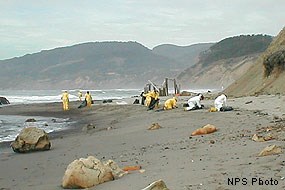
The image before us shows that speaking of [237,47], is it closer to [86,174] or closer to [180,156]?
[180,156]

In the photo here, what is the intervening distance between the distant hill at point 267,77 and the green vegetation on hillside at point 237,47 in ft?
250

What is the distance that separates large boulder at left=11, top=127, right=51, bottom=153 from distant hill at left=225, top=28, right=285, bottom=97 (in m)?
12.6

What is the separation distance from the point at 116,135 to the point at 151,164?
6927mm

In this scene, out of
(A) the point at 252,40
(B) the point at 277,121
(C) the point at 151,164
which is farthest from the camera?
(A) the point at 252,40

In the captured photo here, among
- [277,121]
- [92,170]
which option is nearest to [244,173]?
[92,170]

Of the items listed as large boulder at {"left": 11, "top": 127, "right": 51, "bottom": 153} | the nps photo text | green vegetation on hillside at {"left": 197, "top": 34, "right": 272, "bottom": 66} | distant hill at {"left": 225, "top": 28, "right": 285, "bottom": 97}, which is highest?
green vegetation on hillside at {"left": 197, "top": 34, "right": 272, "bottom": 66}

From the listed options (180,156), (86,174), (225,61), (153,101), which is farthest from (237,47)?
(86,174)

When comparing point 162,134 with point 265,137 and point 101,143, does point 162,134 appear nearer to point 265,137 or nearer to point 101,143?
point 101,143

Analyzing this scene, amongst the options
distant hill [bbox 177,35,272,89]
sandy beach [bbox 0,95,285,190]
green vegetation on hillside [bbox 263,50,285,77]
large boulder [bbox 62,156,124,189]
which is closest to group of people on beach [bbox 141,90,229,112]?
sandy beach [bbox 0,95,285,190]

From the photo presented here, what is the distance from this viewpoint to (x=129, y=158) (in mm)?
10125

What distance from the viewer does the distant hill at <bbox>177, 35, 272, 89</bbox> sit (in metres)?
98.3

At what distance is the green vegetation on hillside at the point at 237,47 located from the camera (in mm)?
107750

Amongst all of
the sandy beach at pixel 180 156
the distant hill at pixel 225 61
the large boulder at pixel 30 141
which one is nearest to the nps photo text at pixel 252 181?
the sandy beach at pixel 180 156

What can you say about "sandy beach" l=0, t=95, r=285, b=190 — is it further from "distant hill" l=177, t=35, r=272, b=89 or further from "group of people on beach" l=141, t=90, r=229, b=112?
"distant hill" l=177, t=35, r=272, b=89
